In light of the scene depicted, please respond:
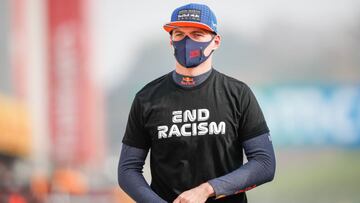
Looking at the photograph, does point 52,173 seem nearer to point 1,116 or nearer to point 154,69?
point 1,116

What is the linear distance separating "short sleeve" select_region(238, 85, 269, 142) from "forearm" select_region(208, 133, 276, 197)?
18 millimetres

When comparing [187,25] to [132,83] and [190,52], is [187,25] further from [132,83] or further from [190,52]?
[132,83]

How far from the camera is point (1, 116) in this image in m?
6.22

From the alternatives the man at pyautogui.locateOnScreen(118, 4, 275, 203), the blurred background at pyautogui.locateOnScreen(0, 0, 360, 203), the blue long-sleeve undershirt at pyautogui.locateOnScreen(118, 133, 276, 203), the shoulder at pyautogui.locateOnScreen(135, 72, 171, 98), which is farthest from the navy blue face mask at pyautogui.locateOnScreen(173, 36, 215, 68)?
the blurred background at pyautogui.locateOnScreen(0, 0, 360, 203)

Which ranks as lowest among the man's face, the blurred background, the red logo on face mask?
the blurred background

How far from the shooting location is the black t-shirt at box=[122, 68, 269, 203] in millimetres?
2445

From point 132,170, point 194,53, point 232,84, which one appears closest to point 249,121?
point 232,84

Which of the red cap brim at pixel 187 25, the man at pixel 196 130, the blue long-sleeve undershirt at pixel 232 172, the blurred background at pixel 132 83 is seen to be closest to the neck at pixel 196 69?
the man at pixel 196 130

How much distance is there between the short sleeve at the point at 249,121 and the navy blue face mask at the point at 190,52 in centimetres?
18

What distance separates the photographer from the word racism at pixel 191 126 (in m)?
2.44

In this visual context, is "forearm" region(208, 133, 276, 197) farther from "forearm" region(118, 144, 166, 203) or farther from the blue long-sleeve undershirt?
"forearm" region(118, 144, 166, 203)

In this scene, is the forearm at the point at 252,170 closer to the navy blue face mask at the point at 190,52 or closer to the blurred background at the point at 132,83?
the navy blue face mask at the point at 190,52

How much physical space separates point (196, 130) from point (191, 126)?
20 millimetres

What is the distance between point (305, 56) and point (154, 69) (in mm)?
1086
